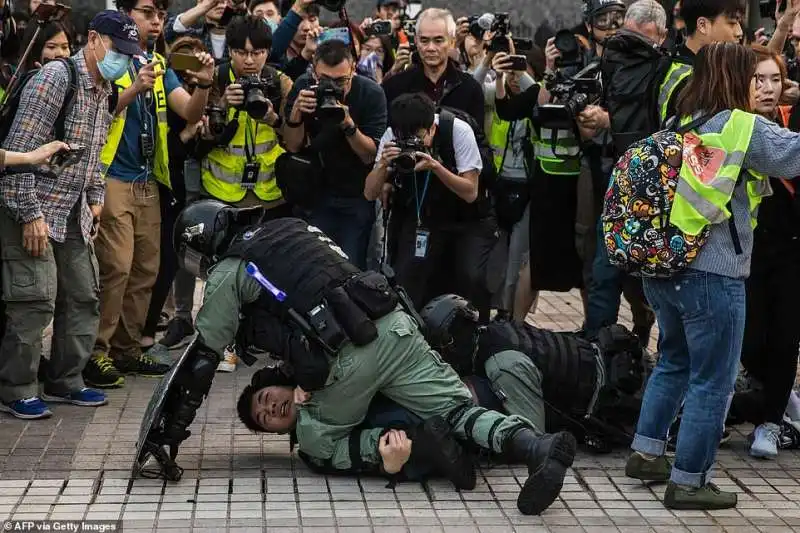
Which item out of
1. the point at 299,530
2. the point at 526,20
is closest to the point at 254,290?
the point at 299,530

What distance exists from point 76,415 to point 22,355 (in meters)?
0.42

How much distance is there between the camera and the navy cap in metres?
7.12

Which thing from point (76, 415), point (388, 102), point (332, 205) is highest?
point (388, 102)

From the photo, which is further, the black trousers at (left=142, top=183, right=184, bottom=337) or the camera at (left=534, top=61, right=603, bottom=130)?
the black trousers at (left=142, top=183, right=184, bottom=337)

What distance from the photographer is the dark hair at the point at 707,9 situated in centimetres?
638

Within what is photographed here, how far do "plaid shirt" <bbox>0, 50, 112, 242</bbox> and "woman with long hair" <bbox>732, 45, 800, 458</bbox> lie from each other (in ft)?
11.0

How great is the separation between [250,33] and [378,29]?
2.18m

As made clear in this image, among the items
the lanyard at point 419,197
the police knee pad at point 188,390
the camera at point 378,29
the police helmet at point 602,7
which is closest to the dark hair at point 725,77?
the police knee pad at point 188,390

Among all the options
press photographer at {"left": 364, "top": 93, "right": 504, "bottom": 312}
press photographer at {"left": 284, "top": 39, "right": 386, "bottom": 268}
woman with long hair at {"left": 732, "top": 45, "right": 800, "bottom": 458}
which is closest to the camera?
woman with long hair at {"left": 732, "top": 45, "right": 800, "bottom": 458}

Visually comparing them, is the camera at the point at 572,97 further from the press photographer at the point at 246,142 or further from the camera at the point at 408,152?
the press photographer at the point at 246,142

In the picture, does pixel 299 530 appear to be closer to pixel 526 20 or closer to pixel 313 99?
pixel 313 99

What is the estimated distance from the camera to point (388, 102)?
866 cm
